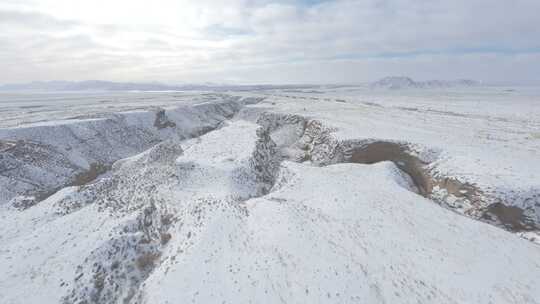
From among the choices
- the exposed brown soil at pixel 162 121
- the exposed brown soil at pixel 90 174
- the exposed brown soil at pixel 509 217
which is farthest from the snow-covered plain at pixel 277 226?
the exposed brown soil at pixel 162 121

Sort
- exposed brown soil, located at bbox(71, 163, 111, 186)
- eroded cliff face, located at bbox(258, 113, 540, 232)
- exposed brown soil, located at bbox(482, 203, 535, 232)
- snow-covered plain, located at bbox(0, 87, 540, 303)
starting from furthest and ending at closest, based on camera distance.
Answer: exposed brown soil, located at bbox(71, 163, 111, 186)
eroded cliff face, located at bbox(258, 113, 540, 232)
exposed brown soil, located at bbox(482, 203, 535, 232)
snow-covered plain, located at bbox(0, 87, 540, 303)

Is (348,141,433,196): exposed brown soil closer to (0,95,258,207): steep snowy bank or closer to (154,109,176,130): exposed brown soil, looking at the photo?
(0,95,258,207): steep snowy bank

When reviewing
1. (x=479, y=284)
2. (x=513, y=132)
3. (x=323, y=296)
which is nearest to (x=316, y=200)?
(x=323, y=296)

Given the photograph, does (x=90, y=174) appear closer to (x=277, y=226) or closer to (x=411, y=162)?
(x=277, y=226)

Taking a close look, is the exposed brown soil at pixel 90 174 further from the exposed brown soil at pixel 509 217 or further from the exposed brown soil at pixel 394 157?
the exposed brown soil at pixel 509 217

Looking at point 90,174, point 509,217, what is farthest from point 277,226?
point 90,174

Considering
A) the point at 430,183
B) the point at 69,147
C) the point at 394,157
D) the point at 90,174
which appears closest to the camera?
the point at 430,183

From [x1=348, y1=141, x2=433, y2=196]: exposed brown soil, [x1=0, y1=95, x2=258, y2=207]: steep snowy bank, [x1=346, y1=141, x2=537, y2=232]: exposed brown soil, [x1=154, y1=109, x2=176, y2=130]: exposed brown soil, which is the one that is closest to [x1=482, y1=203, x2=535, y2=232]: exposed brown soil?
[x1=346, y1=141, x2=537, y2=232]: exposed brown soil

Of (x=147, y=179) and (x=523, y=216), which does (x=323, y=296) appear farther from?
(x=147, y=179)
